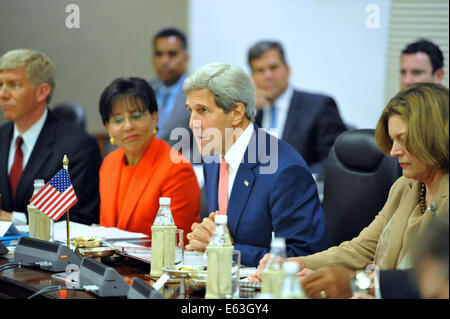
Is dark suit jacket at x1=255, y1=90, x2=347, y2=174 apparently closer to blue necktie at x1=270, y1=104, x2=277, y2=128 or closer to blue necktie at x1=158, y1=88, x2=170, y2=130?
blue necktie at x1=270, y1=104, x2=277, y2=128

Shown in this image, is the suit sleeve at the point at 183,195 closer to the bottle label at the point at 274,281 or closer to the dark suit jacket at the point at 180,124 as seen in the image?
the bottle label at the point at 274,281

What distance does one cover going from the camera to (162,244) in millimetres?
2363

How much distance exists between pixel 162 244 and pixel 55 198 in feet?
1.95

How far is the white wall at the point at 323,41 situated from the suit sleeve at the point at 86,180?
294 centimetres

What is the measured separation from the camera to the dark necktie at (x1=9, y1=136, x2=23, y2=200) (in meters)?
3.68

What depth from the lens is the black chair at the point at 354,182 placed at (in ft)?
10.9

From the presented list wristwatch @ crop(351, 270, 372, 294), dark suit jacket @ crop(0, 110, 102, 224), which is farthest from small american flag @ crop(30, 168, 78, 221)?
wristwatch @ crop(351, 270, 372, 294)

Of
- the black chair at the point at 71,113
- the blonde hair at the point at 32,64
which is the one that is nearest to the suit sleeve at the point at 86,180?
the blonde hair at the point at 32,64

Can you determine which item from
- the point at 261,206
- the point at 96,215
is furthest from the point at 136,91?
the point at 261,206

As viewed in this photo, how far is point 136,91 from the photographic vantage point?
339 cm

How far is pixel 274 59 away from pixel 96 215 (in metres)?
2.40

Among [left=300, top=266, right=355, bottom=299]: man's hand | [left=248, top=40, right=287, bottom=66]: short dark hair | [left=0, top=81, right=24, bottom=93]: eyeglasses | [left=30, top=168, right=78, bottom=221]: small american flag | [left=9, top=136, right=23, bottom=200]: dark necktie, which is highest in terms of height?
[left=248, top=40, right=287, bottom=66]: short dark hair

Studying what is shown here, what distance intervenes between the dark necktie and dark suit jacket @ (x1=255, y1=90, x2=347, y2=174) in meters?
2.08
